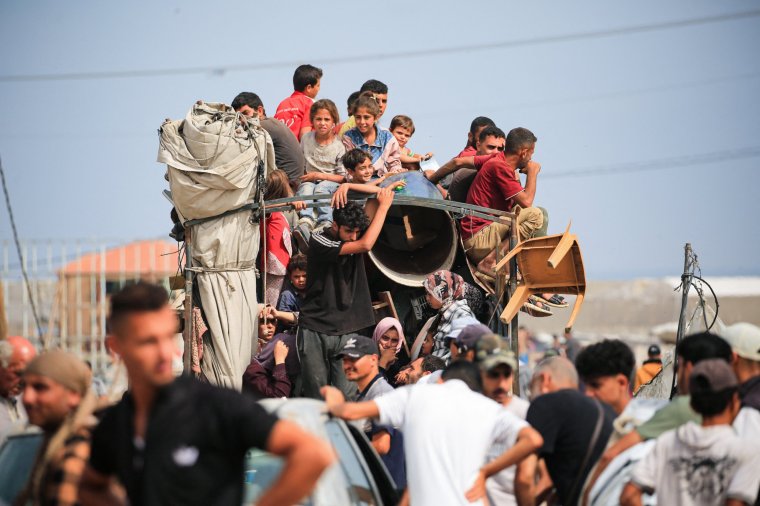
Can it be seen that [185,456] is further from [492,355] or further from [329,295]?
[329,295]

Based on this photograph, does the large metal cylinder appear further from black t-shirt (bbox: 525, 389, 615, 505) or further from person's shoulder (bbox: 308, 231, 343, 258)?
black t-shirt (bbox: 525, 389, 615, 505)

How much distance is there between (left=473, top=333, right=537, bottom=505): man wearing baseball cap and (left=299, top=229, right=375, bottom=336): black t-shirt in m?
3.01

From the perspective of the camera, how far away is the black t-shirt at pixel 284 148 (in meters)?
11.3

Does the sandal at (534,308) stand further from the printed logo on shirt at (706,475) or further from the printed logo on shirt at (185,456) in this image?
the printed logo on shirt at (185,456)

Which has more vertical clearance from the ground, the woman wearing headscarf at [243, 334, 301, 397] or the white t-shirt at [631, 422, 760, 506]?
the white t-shirt at [631, 422, 760, 506]

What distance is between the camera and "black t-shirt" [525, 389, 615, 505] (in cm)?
599

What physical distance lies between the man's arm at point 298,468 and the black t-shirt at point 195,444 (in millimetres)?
108

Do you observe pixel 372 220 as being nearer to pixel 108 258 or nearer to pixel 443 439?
pixel 443 439

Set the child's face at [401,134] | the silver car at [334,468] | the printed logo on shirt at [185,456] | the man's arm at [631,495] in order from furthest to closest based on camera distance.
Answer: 1. the child's face at [401,134]
2. the silver car at [334,468]
3. the man's arm at [631,495]
4. the printed logo on shirt at [185,456]

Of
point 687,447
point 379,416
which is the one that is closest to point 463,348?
point 379,416

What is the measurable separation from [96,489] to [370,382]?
3.69 metres

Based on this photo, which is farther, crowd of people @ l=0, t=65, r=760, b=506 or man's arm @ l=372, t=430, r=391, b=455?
man's arm @ l=372, t=430, r=391, b=455

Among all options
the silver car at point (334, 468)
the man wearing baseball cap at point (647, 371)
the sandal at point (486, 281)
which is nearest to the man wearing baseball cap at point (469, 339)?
the silver car at point (334, 468)

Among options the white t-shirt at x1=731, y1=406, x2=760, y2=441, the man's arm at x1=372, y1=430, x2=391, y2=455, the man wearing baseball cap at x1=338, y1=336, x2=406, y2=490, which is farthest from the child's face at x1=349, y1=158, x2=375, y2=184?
the white t-shirt at x1=731, y1=406, x2=760, y2=441
